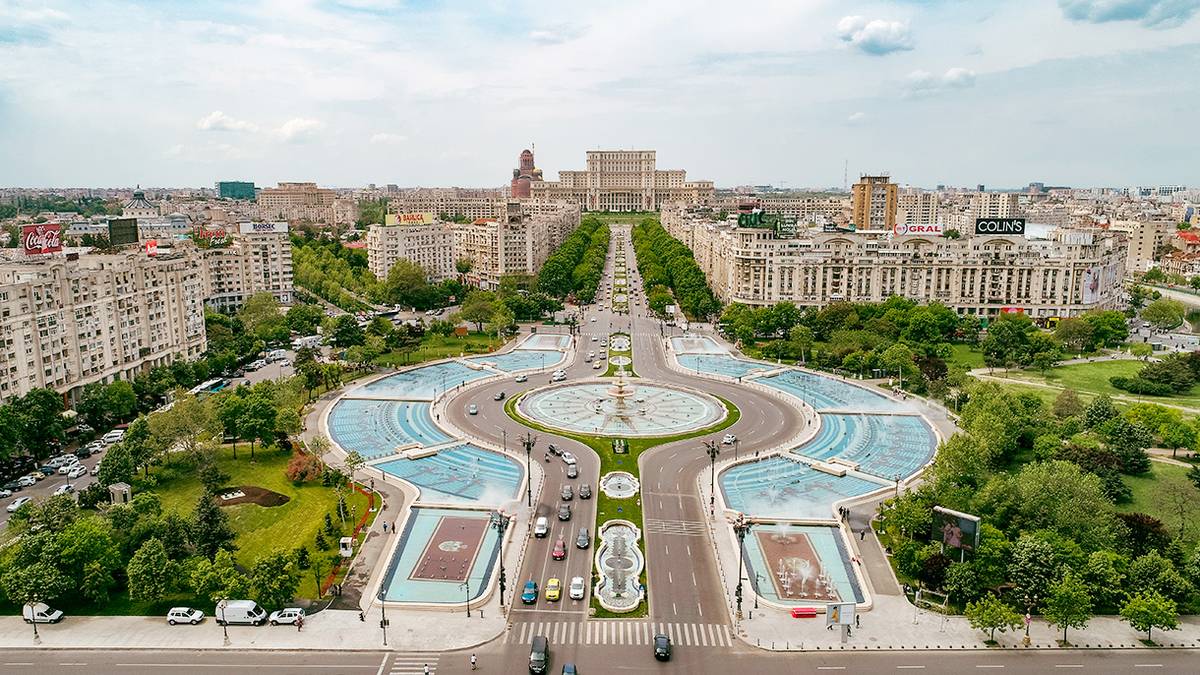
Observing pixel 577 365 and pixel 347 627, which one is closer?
pixel 347 627

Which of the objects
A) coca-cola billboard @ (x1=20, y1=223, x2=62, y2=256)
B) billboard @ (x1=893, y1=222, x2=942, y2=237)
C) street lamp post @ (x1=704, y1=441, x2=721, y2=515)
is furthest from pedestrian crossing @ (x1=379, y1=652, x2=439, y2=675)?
billboard @ (x1=893, y1=222, x2=942, y2=237)

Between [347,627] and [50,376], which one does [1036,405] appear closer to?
[347,627]

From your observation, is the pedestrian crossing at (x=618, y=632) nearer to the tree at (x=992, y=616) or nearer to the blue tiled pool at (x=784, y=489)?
the tree at (x=992, y=616)

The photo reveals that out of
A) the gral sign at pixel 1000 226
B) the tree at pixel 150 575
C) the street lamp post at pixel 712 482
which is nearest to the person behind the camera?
the tree at pixel 150 575

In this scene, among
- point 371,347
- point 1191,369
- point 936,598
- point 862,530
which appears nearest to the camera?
point 936,598

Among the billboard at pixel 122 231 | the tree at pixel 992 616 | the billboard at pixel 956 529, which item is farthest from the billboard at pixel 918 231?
the billboard at pixel 122 231

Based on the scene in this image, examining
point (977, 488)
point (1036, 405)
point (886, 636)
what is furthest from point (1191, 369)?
point (886, 636)

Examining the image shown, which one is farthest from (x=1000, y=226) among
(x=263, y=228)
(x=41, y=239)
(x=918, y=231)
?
(x=41, y=239)
